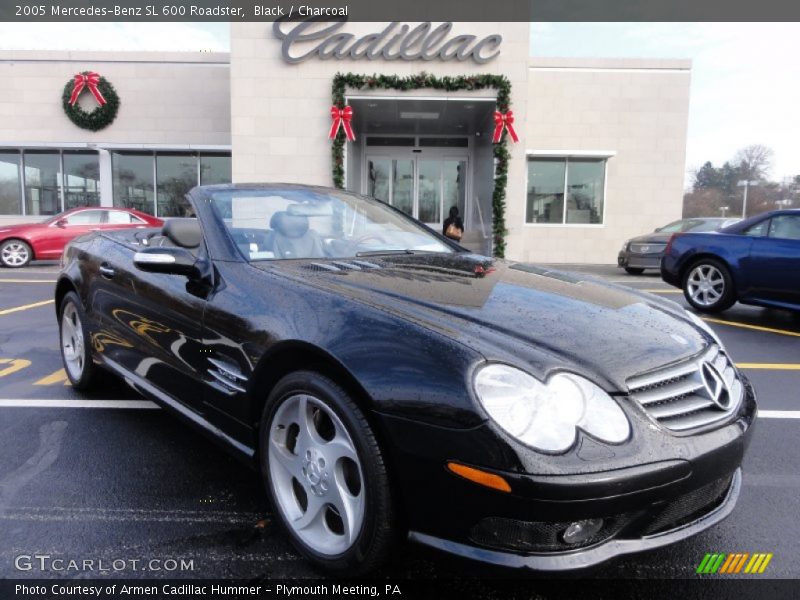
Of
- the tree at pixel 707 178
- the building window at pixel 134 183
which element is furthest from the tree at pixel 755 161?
the building window at pixel 134 183

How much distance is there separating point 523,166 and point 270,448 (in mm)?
14913

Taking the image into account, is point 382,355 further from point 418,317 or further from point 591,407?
point 591,407

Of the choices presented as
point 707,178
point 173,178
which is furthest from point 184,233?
point 707,178

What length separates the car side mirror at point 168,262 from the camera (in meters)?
2.54

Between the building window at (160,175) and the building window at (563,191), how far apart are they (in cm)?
1025

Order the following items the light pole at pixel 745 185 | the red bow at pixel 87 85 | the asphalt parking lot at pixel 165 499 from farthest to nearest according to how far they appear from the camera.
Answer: the light pole at pixel 745 185, the red bow at pixel 87 85, the asphalt parking lot at pixel 165 499

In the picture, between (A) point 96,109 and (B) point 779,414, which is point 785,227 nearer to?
(B) point 779,414

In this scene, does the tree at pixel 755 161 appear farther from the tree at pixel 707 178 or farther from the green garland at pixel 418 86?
the green garland at pixel 418 86

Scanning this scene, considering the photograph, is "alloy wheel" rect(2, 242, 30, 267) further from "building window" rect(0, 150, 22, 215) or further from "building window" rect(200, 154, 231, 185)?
"building window" rect(0, 150, 22, 215)

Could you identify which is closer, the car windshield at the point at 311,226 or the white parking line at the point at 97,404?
the car windshield at the point at 311,226

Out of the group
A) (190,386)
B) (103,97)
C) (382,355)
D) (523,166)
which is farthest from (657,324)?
(103,97)

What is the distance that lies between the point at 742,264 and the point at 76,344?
722cm

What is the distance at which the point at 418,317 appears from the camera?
191 cm

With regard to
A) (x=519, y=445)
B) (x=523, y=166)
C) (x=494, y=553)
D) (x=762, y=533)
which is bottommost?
(x=762, y=533)
